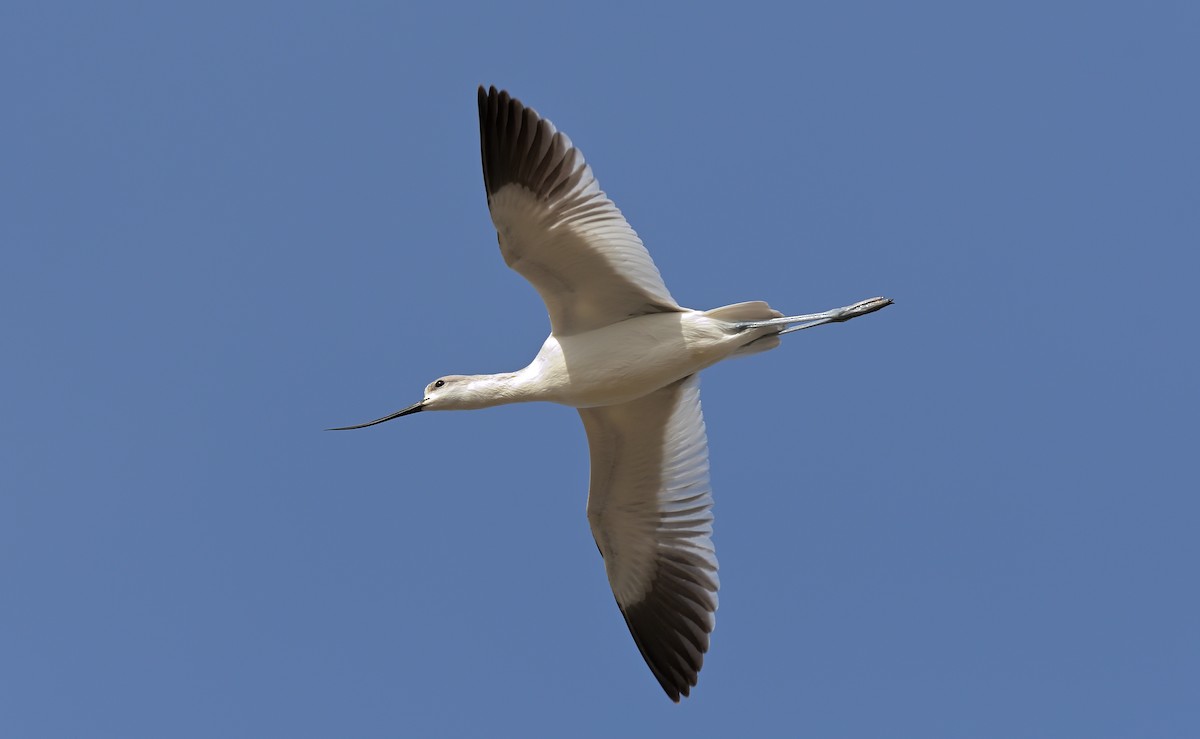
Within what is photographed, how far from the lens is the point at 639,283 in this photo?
12.4 meters

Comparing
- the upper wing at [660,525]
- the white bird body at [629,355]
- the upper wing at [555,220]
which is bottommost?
the upper wing at [660,525]

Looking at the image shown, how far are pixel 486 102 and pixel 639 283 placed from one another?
199 cm

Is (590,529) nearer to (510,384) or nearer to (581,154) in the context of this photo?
(510,384)

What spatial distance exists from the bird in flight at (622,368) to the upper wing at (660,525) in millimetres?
12

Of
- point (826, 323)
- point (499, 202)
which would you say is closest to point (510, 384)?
point (499, 202)

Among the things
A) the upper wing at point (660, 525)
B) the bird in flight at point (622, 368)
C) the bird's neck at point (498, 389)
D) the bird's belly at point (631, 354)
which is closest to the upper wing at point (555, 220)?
the bird in flight at point (622, 368)

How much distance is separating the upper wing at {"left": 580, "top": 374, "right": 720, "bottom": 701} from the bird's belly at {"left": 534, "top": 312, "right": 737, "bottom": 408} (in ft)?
3.12

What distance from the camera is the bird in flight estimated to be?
11.9 m

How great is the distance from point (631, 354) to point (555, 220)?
1.38 metres

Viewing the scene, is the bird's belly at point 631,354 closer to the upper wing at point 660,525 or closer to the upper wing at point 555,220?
the upper wing at point 555,220

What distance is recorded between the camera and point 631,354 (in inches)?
493

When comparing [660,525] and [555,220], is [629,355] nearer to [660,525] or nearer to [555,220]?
[555,220]

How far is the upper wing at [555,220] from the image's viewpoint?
1184cm

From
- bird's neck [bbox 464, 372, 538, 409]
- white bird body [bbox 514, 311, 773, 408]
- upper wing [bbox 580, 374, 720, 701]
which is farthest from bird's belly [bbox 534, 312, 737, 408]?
upper wing [bbox 580, 374, 720, 701]
